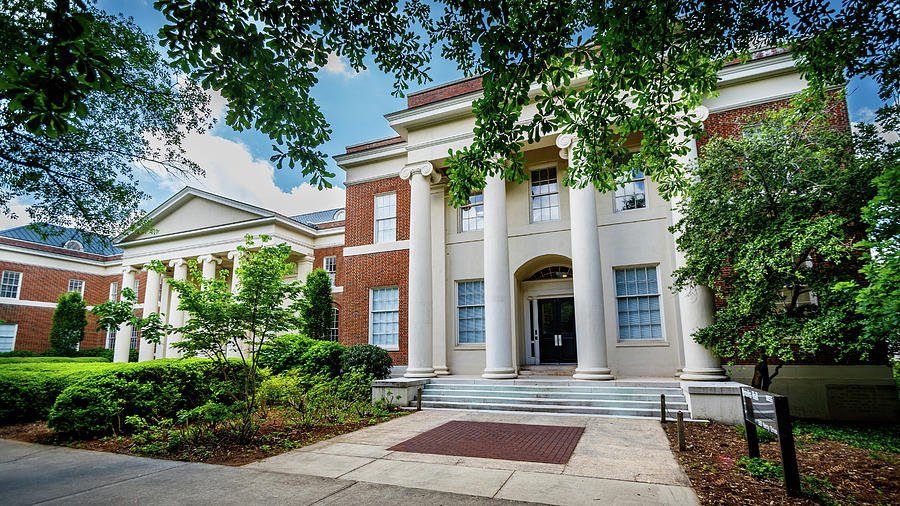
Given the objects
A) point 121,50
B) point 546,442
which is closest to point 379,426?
point 546,442

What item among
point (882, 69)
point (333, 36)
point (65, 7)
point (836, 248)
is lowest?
point (836, 248)

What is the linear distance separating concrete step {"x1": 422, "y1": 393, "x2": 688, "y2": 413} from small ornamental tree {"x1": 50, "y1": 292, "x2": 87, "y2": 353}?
29.1 m

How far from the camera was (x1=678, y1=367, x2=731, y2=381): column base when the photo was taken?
34.4 feet

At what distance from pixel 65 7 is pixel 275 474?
5.44 metres

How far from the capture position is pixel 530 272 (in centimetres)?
1559

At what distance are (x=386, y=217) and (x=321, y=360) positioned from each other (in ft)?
19.3

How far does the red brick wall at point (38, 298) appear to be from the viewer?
30766 millimetres

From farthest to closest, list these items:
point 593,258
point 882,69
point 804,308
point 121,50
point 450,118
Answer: point 450,118, point 593,258, point 121,50, point 804,308, point 882,69

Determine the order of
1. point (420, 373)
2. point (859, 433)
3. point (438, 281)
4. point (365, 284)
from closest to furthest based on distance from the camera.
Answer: point (859, 433), point (420, 373), point (438, 281), point (365, 284)

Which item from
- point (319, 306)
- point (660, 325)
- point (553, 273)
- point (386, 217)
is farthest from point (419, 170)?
point (660, 325)

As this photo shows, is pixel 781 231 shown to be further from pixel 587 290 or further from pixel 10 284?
pixel 10 284

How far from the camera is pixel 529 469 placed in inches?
229

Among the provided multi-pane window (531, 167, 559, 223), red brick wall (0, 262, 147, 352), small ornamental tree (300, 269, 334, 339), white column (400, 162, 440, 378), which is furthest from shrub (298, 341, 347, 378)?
red brick wall (0, 262, 147, 352)

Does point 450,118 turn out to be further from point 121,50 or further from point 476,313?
point 121,50
